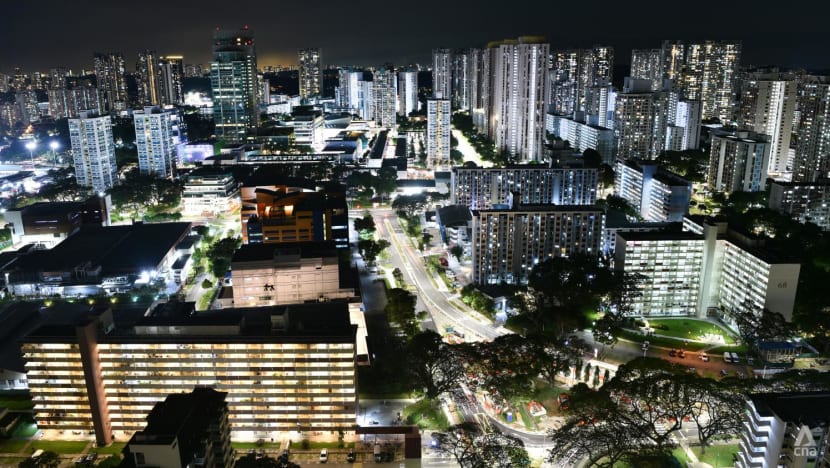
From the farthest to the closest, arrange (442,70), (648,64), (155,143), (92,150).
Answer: (442,70), (648,64), (155,143), (92,150)

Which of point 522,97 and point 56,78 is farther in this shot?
point 56,78

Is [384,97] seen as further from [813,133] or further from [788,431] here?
[788,431]

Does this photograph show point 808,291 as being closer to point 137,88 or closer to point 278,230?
point 278,230

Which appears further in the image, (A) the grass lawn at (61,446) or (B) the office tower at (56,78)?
(B) the office tower at (56,78)

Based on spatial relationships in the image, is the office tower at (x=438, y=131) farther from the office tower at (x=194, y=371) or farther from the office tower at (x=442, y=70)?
the office tower at (x=194, y=371)

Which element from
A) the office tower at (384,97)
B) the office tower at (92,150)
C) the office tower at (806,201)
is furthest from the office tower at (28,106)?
the office tower at (806,201)

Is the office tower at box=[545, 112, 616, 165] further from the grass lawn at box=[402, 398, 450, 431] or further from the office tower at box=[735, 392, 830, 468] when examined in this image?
the office tower at box=[735, 392, 830, 468]

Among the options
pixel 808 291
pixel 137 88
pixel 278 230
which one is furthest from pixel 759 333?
pixel 137 88

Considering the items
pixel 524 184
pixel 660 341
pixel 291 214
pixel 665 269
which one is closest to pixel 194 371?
pixel 291 214

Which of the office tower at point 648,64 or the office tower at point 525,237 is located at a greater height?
the office tower at point 648,64
